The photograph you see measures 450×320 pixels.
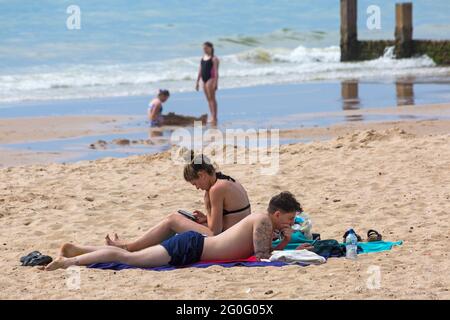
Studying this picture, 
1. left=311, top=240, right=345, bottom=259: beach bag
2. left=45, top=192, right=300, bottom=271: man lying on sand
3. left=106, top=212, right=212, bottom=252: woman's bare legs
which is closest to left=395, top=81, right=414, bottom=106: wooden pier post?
left=311, top=240, right=345, bottom=259: beach bag

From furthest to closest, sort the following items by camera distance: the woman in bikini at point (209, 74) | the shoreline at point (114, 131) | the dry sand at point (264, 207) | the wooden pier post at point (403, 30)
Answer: the wooden pier post at point (403, 30), the woman in bikini at point (209, 74), the shoreline at point (114, 131), the dry sand at point (264, 207)

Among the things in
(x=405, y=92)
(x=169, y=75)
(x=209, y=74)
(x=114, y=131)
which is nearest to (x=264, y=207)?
(x=114, y=131)

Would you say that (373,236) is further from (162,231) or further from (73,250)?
(73,250)

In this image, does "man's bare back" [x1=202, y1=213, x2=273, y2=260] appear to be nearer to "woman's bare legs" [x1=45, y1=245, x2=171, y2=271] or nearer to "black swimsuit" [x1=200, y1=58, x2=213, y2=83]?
"woman's bare legs" [x1=45, y1=245, x2=171, y2=271]

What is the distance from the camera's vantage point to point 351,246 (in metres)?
6.53

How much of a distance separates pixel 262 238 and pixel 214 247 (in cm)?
35

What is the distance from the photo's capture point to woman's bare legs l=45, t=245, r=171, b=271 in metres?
6.43

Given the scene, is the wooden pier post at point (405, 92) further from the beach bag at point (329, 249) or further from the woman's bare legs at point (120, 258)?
the woman's bare legs at point (120, 258)

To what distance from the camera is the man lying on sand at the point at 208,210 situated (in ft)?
21.9

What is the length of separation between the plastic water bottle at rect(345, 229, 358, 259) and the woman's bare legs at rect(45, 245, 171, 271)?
4.13ft

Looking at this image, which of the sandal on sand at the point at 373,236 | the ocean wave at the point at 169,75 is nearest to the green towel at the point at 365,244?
the sandal on sand at the point at 373,236

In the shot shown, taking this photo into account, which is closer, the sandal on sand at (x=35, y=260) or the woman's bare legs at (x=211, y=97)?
the sandal on sand at (x=35, y=260)

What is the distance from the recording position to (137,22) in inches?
1738
